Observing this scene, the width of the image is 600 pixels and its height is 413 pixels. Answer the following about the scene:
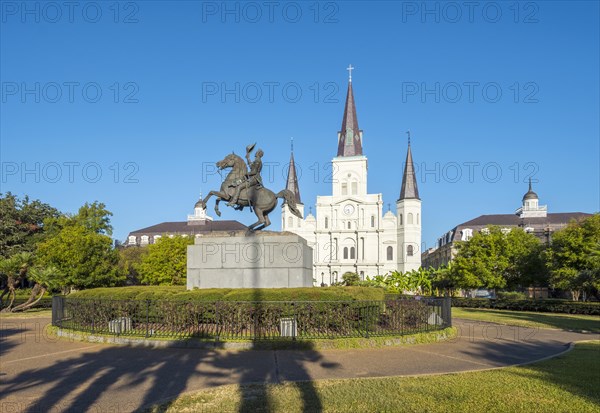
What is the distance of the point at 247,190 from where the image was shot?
17828mm

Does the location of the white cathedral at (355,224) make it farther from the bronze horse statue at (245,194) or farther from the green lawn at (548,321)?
the bronze horse statue at (245,194)

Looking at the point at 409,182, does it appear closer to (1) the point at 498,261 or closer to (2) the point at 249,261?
(1) the point at 498,261

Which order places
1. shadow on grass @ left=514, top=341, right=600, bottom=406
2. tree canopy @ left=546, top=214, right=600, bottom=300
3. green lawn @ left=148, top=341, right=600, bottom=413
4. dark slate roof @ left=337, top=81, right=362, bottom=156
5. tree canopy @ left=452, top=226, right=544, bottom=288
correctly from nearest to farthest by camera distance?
green lawn @ left=148, top=341, right=600, bottom=413 < shadow on grass @ left=514, top=341, right=600, bottom=406 < tree canopy @ left=546, top=214, right=600, bottom=300 < tree canopy @ left=452, top=226, right=544, bottom=288 < dark slate roof @ left=337, top=81, right=362, bottom=156

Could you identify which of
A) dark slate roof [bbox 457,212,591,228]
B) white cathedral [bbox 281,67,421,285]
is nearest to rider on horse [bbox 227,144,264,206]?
white cathedral [bbox 281,67,421,285]

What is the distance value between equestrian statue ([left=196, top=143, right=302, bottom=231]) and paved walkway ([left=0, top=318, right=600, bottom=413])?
7.40 m

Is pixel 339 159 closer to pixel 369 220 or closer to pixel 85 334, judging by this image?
pixel 369 220

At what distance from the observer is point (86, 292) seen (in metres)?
15.9

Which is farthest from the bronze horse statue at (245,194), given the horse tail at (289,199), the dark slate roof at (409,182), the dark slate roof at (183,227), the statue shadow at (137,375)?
the dark slate roof at (183,227)

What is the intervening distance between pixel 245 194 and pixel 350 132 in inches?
3124

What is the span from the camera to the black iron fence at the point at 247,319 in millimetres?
12312

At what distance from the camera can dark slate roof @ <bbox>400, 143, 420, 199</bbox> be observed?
89188 millimetres

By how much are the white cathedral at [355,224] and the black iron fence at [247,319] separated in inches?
2922

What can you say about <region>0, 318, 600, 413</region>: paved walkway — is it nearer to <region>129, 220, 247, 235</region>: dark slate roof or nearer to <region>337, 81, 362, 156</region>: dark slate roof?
<region>337, 81, 362, 156</region>: dark slate roof

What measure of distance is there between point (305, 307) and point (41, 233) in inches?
1755
